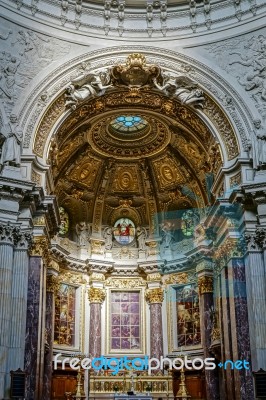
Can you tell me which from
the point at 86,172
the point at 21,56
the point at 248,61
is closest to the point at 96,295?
the point at 86,172

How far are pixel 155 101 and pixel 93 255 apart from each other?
352 inches

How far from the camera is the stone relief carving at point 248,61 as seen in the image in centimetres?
2222

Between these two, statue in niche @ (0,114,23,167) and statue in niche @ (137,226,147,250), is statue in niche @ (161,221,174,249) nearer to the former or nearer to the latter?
statue in niche @ (137,226,147,250)

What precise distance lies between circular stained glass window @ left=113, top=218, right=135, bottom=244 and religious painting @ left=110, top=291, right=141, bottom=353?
299 cm

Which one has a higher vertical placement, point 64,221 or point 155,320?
point 64,221

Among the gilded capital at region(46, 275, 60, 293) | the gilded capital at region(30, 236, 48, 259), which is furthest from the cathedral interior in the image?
the gilded capital at region(46, 275, 60, 293)

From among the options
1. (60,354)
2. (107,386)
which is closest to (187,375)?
(107,386)

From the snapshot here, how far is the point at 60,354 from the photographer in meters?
25.6

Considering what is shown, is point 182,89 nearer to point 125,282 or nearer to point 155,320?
point 125,282

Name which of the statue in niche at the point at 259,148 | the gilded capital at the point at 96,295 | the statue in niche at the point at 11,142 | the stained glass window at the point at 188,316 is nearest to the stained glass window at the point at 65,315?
the gilded capital at the point at 96,295

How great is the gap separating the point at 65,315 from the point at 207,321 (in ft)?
22.6

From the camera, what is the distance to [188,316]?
90.8 ft

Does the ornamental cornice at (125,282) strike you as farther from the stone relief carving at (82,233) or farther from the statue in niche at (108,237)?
the stone relief carving at (82,233)

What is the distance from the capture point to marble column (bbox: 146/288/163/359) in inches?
1084
